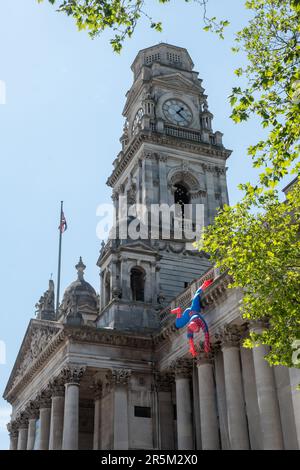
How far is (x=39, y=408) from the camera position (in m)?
47.9

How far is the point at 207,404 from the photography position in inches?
1398

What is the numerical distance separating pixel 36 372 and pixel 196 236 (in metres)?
17.2

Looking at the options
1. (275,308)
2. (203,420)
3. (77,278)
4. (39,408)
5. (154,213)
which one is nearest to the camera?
(275,308)

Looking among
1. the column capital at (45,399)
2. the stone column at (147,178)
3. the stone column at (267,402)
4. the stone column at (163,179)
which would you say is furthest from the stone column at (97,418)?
the stone column at (163,179)

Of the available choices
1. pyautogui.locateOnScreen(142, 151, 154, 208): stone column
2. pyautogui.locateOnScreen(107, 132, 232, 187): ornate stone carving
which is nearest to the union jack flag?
pyautogui.locateOnScreen(107, 132, 232, 187): ornate stone carving

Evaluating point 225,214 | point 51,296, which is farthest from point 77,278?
point 225,214

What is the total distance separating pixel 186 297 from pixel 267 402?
42.0 feet

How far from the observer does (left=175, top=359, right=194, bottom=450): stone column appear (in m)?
37.6

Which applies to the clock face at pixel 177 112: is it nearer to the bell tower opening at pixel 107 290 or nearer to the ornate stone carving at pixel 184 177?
the ornate stone carving at pixel 184 177

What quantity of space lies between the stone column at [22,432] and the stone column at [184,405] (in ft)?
60.7

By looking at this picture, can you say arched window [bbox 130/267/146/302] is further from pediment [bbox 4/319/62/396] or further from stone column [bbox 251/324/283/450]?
stone column [bbox 251/324/283/450]

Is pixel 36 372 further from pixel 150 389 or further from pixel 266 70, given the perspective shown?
pixel 266 70

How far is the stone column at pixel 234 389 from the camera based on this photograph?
3238cm

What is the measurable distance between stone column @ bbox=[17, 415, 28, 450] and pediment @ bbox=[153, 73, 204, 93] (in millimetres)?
33746
